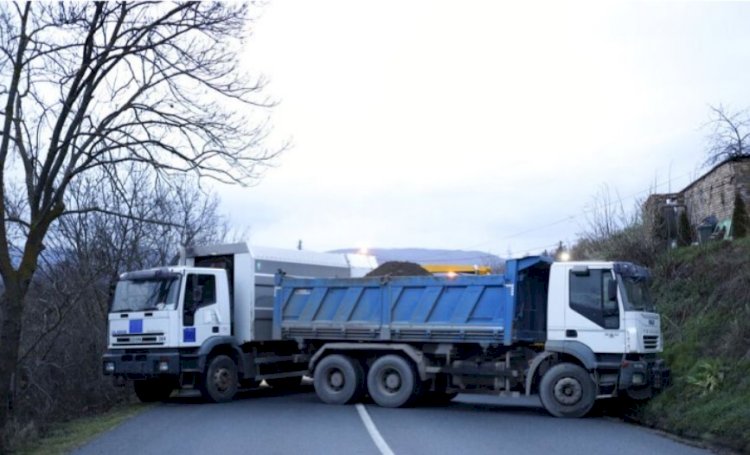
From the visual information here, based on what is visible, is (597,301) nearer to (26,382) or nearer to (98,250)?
Result: (26,382)

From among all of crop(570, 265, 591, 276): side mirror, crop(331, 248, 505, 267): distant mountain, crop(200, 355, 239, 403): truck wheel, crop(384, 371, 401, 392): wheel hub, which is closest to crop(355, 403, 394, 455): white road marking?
crop(384, 371, 401, 392): wheel hub

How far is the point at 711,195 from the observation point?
2578 cm

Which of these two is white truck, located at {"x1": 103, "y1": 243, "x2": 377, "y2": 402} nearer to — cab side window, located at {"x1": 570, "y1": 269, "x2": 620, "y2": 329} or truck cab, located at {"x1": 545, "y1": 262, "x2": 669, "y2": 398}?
truck cab, located at {"x1": 545, "y1": 262, "x2": 669, "y2": 398}

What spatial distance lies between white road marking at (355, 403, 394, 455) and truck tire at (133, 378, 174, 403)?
4.63 meters

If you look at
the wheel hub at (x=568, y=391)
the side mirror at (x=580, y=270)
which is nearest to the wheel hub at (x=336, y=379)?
the wheel hub at (x=568, y=391)

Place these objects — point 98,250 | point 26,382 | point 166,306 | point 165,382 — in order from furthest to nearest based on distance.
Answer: point 98,250, point 26,382, point 165,382, point 166,306

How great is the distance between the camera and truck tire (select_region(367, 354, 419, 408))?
1883 centimetres

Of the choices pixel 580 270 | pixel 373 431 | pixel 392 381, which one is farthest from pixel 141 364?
pixel 580 270

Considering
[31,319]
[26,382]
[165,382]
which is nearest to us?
[165,382]

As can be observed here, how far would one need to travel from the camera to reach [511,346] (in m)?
18.2

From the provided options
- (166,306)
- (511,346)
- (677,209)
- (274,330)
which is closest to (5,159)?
(166,306)

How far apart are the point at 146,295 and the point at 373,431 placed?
7147mm

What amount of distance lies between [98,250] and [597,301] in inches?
661

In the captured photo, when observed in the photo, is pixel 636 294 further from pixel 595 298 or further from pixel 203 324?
pixel 203 324
